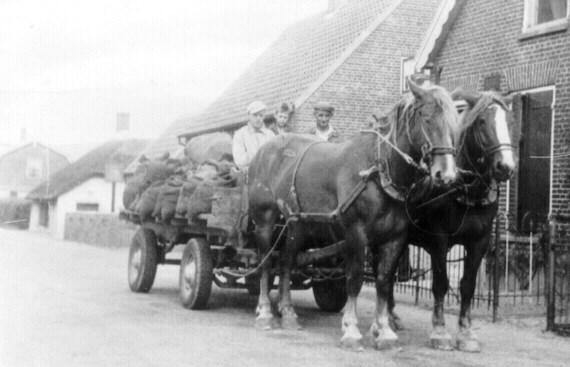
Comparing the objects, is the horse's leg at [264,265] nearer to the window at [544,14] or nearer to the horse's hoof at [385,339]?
the horse's hoof at [385,339]

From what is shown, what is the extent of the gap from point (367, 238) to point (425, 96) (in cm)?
140

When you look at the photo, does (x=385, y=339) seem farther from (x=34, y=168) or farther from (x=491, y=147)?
(x=34, y=168)

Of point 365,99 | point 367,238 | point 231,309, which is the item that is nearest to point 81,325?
point 231,309

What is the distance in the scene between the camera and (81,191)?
1666 inches

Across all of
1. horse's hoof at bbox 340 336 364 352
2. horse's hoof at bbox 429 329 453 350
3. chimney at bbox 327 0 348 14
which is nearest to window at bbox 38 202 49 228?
chimney at bbox 327 0 348 14

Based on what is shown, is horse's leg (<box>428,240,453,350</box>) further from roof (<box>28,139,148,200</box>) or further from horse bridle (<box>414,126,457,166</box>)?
roof (<box>28,139,148,200</box>)

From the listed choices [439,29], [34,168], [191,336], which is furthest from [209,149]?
[34,168]

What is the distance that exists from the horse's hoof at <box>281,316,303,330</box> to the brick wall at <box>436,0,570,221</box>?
5.27 meters

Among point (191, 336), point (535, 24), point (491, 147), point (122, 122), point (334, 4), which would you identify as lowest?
point (191, 336)

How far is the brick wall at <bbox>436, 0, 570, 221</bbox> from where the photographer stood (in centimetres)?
1156

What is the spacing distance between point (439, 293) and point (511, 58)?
22.3 feet

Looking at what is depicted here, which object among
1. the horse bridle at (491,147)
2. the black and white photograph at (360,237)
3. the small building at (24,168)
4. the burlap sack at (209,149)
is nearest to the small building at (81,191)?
the small building at (24,168)

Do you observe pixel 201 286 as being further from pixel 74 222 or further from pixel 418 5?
pixel 74 222

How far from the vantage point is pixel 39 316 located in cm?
845
